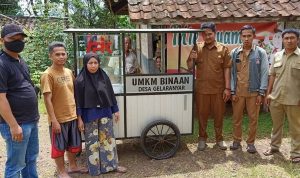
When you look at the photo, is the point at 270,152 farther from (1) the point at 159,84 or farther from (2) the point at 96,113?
(2) the point at 96,113

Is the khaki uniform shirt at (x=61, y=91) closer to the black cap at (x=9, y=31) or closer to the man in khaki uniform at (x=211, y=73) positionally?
the black cap at (x=9, y=31)

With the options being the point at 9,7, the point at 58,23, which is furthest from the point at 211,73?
the point at 9,7

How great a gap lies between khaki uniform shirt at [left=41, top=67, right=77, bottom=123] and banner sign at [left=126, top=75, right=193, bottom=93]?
0.90 m

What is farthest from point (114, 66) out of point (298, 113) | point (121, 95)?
point (298, 113)

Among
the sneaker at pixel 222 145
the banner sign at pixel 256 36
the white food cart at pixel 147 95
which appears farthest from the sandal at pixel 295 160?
the banner sign at pixel 256 36

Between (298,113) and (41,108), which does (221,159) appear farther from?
(41,108)

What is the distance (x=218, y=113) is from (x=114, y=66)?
1877 mm

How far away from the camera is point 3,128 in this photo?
330cm

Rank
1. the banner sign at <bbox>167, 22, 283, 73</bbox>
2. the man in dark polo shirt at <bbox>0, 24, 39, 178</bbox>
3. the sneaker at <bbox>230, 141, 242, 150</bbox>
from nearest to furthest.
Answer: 1. the man in dark polo shirt at <bbox>0, 24, 39, 178</bbox>
2. the sneaker at <bbox>230, 141, 242, 150</bbox>
3. the banner sign at <bbox>167, 22, 283, 73</bbox>

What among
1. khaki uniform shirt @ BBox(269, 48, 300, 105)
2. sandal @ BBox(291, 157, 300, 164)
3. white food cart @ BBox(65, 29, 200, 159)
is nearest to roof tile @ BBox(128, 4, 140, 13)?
white food cart @ BBox(65, 29, 200, 159)

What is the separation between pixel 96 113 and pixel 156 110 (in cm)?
99

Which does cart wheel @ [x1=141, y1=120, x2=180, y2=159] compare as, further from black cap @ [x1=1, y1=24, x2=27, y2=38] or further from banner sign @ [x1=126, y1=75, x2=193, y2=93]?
black cap @ [x1=1, y1=24, x2=27, y2=38]

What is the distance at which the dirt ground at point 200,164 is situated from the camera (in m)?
4.53

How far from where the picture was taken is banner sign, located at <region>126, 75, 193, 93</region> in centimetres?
470
